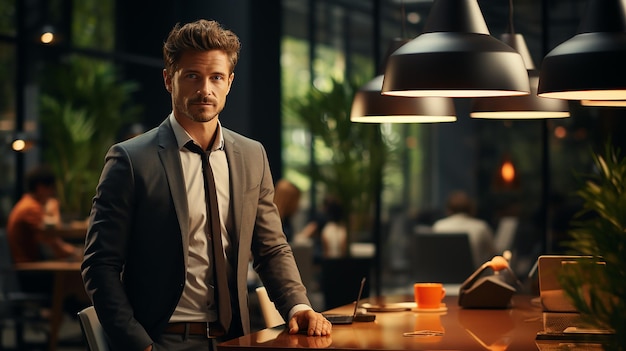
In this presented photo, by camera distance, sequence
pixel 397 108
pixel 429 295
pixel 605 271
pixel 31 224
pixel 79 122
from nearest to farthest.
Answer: pixel 605 271 → pixel 429 295 → pixel 397 108 → pixel 31 224 → pixel 79 122

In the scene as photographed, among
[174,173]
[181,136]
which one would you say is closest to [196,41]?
[181,136]

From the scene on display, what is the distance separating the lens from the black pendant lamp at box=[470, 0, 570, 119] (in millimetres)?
4598

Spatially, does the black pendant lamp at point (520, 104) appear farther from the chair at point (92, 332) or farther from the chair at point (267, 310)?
the chair at point (92, 332)

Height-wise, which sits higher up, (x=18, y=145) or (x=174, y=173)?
(x=18, y=145)

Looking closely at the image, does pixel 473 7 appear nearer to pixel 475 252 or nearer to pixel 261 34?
pixel 475 252

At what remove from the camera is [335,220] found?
391 inches

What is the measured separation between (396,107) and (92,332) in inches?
64.7

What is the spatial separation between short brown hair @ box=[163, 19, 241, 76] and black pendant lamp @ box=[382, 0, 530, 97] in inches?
21.0

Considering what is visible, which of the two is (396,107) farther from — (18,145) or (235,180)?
(18,145)

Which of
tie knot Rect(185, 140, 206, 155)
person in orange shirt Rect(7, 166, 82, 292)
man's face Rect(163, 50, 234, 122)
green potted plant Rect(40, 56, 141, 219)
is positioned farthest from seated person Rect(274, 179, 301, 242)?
man's face Rect(163, 50, 234, 122)

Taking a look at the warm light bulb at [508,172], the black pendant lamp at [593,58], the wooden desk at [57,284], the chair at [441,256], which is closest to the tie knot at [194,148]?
the black pendant lamp at [593,58]

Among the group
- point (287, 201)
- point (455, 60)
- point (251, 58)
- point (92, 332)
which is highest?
point (251, 58)

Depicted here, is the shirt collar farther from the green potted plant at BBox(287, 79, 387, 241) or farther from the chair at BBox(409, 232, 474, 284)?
the green potted plant at BBox(287, 79, 387, 241)

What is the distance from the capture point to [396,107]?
4.36 m
